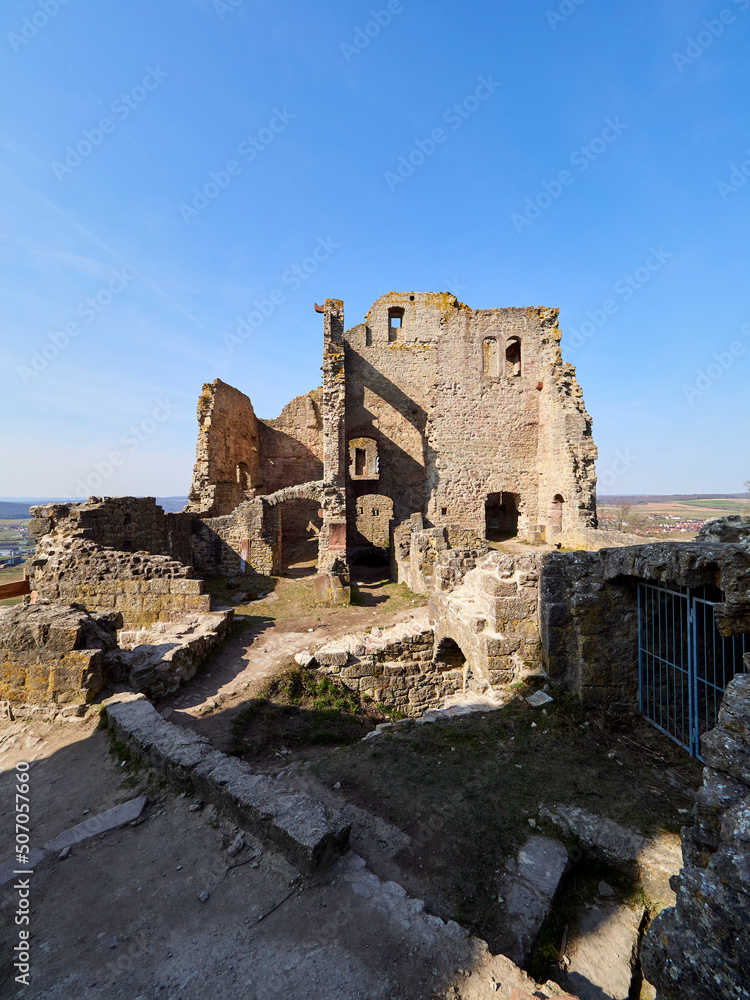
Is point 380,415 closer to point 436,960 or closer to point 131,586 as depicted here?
point 131,586

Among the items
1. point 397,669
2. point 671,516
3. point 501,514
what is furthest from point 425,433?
point 671,516

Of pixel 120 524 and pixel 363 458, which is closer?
pixel 120 524

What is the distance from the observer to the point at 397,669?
25.8ft

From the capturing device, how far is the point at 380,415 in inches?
738

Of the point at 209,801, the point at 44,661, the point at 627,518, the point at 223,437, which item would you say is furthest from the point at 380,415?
the point at 627,518

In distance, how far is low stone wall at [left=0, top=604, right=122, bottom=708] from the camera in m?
5.14

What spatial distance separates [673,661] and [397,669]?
4731 mm

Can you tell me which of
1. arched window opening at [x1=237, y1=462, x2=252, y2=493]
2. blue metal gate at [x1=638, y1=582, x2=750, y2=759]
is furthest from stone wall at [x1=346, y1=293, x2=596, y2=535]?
blue metal gate at [x1=638, y1=582, x2=750, y2=759]

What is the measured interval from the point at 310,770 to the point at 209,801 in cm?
110

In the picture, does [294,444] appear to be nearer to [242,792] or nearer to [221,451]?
[221,451]

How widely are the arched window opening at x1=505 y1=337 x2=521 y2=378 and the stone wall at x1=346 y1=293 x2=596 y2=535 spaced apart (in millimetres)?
45

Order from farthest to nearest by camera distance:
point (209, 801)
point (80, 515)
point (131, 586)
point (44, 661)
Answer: point (80, 515) → point (131, 586) → point (44, 661) → point (209, 801)

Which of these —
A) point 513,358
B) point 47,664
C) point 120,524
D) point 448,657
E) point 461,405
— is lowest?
point 448,657

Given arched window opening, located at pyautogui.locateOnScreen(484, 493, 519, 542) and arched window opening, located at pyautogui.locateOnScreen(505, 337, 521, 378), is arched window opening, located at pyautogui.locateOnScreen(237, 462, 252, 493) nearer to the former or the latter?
arched window opening, located at pyautogui.locateOnScreen(484, 493, 519, 542)
